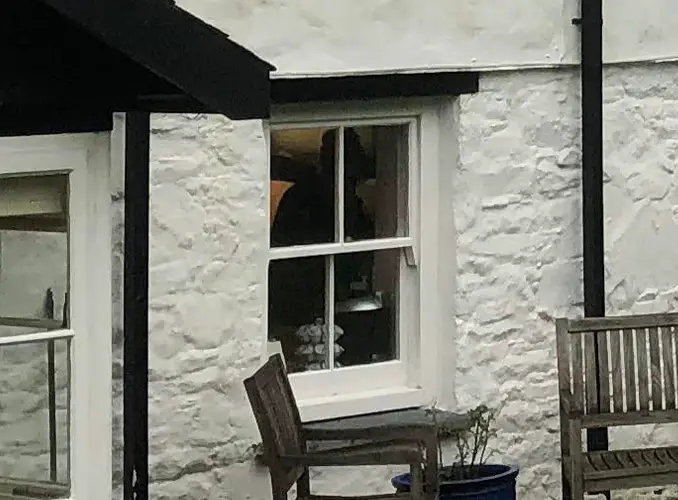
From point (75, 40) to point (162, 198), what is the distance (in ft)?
5.67

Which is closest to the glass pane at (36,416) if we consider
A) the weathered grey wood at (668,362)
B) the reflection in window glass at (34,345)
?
the reflection in window glass at (34,345)

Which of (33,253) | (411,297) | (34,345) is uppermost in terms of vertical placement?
(33,253)

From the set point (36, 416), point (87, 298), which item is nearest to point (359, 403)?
point (36, 416)

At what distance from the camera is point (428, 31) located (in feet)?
21.0

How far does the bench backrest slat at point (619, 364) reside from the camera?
623cm

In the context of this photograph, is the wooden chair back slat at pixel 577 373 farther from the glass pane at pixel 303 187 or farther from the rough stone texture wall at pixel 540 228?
the glass pane at pixel 303 187

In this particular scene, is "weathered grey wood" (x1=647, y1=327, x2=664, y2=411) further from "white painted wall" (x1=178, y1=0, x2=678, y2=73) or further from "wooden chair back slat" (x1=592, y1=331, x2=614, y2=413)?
"white painted wall" (x1=178, y1=0, x2=678, y2=73)

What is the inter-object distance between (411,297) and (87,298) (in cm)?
247

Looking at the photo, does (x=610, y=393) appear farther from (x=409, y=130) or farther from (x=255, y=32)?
(x=255, y=32)

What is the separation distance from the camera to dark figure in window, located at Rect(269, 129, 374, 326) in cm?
640

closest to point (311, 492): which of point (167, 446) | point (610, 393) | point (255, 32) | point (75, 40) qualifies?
point (167, 446)

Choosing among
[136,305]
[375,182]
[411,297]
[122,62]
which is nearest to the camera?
[122,62]

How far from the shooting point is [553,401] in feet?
22.7

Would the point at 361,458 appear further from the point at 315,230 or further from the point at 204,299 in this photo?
the point at 315,230
